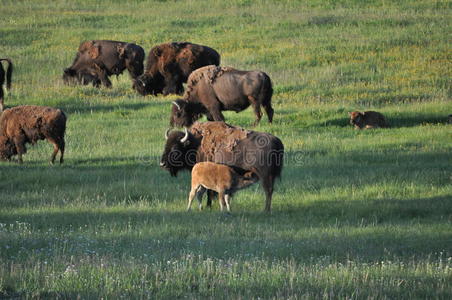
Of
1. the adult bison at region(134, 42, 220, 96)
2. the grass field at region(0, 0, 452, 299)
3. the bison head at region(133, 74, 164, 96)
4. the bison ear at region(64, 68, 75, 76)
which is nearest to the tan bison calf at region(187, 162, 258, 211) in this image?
the grass field at region(0, 0, 452, 299)

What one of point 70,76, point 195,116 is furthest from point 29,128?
point 70,76

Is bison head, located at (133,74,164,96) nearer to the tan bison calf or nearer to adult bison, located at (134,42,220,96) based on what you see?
adult bison, located at (134,42,220,96)

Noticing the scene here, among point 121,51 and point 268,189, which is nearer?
point 268,189

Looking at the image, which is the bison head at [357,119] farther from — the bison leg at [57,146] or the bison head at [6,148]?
the bison head at [6,148]

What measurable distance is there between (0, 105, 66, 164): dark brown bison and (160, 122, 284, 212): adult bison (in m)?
3.47

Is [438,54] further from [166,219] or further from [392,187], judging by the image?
[166,219]

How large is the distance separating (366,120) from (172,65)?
7.96 metres

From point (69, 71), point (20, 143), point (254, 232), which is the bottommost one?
point (69, 71)

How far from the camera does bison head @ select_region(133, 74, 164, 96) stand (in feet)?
88.8

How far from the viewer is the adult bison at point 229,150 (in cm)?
1268

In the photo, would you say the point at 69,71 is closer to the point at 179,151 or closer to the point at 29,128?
the point at 29,128

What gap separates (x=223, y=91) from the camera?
20469 mm

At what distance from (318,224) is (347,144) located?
698cm

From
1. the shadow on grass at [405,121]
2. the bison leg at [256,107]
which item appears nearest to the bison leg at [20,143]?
the bison leg at [256,107]
